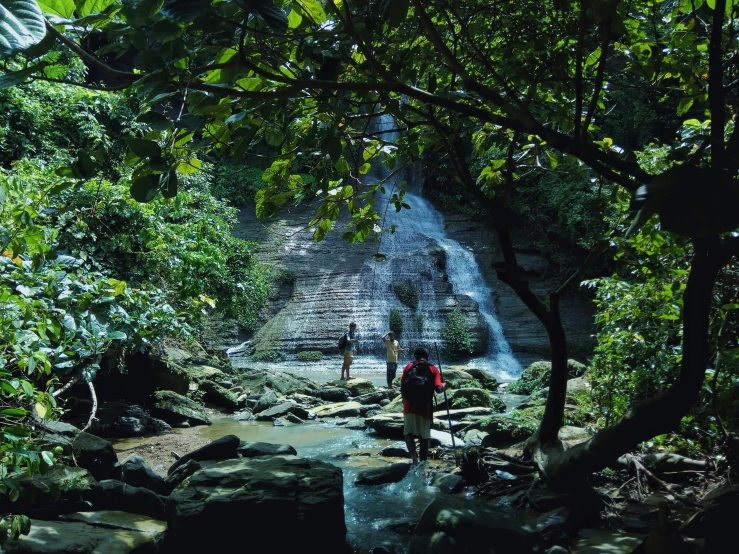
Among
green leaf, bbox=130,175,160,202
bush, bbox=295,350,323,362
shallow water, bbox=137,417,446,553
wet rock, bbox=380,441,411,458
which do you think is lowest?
shallow water, bbox=137,417,446,553

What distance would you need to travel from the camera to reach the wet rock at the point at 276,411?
33.9 feet

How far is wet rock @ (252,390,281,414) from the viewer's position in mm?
10805

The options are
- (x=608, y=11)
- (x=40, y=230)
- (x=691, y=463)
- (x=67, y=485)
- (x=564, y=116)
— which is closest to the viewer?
(x=608, y=11)

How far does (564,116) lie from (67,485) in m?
4.51

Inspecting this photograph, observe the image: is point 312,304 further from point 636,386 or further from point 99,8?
point 99,8

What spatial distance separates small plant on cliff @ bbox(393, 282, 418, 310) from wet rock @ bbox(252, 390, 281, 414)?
861 cm

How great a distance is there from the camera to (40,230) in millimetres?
3613

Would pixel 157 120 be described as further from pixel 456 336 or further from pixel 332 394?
pixel 456 336

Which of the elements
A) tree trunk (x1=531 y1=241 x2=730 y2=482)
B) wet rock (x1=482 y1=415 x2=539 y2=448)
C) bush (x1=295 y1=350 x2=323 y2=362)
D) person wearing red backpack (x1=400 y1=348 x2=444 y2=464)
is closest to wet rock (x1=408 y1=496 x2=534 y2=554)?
tree trunk (x1=531 y1=241 x2=730 y2=482)

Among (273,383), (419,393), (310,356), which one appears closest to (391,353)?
(273,383)

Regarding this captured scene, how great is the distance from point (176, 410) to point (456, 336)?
10.6 m

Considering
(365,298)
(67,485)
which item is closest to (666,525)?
(67,485)

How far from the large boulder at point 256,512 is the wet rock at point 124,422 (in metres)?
4.04

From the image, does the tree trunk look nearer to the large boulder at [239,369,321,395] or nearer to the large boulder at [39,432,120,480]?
the large boulder at [39,432,120,480]
